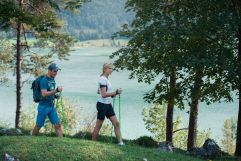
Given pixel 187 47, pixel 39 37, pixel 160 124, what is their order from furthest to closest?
pixel 160 124, pixel 39 37, pixel 187 47

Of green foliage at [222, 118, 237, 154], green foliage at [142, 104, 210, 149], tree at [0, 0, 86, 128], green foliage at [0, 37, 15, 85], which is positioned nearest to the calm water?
green foliage at [222, 118, 237, 154]

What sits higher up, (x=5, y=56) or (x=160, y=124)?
(x=5, y=56)

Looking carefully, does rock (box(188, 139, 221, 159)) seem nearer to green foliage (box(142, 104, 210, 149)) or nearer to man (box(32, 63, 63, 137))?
man (box(32, 63, 63, 137))

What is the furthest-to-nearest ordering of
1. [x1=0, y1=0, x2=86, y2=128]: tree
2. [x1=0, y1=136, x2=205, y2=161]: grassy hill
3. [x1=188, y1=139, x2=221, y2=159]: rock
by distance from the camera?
[x1=0, y1=0, x2=86, y2=128]: tree
[x1=188, y1=139, x2=221, y2=159]: rock
[x1=0, y1=136, x2=205, y2=161]: grassy hill

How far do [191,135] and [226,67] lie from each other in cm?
922

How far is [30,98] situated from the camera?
71.1 m

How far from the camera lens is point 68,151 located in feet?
33.1

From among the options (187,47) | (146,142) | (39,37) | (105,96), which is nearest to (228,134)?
(39,37)

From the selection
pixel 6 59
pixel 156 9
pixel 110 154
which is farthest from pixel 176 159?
pixel 6 59

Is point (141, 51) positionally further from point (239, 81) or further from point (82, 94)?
point (82, 94)

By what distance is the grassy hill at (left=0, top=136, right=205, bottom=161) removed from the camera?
984 cm

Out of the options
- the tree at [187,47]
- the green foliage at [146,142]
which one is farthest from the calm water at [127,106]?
the green foliage at [146,142]

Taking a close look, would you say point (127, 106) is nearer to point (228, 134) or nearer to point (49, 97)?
point (228, 134)

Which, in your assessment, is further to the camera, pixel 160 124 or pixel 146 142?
pixel 160 124
